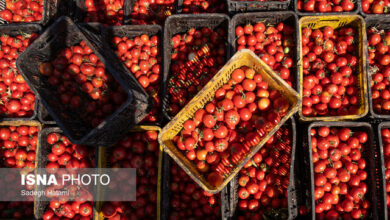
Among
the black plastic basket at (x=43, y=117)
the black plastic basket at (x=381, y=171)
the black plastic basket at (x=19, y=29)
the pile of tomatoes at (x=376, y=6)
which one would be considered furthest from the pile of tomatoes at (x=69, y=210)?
the pile of tomatoes at (x=376, y=6)

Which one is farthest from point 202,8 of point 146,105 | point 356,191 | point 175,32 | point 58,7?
point 356,191

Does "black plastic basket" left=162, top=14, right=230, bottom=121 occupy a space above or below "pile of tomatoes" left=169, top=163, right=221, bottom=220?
above

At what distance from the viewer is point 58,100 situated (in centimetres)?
296

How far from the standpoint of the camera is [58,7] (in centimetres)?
366

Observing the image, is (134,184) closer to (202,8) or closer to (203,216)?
(203,216)

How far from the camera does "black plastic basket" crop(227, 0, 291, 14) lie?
10.0ft

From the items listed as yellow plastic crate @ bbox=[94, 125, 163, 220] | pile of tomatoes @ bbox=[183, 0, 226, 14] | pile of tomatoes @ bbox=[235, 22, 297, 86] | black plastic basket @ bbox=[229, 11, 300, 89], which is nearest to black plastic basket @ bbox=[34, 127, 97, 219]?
yellow plastic crate @ bbox=[94, 125, 163, 220]

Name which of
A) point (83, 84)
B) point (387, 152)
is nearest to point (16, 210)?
point (83, 84)

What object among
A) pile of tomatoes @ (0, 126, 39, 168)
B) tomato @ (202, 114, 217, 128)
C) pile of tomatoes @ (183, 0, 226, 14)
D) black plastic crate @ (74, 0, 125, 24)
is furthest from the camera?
black plastic crate @ (74, 0, 125, 24)

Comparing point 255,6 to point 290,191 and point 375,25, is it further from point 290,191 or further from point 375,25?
point 290,191

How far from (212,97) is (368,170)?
199 cm

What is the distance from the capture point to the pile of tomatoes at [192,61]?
10.2ft

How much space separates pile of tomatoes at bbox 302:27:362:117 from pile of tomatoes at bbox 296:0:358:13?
23cm

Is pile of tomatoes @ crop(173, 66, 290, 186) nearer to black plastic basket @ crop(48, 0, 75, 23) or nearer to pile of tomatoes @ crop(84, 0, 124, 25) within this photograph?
pile of tomatoes @ crop(84, 0, 124, 25)
